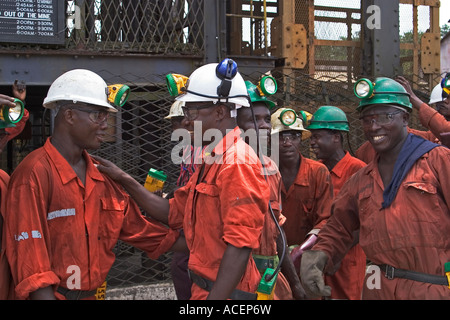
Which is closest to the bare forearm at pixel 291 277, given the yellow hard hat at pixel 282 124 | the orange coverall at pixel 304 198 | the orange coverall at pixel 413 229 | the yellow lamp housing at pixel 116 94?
the orange coverall at pixel 413 229

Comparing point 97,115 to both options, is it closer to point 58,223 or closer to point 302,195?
point 58,223

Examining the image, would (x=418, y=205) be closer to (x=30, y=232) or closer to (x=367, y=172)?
(x=367, y=172)

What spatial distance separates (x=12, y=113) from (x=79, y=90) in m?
0.40

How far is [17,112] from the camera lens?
3064mm

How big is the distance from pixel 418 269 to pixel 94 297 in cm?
194

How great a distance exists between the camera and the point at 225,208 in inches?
102

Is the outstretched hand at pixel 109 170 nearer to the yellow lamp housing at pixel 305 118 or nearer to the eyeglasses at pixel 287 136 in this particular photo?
the eyeglasses at pixel 287 136

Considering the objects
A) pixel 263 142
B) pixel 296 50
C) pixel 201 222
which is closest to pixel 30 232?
pixel 201 222

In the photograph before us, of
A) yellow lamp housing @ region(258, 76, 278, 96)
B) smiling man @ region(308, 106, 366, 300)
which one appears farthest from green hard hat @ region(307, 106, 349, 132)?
yellow lamp housing @ region(258, 76, 278, 96)

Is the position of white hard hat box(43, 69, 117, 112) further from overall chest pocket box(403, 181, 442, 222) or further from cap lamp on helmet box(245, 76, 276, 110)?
overall chest pocket box(403, 181, 442, 222)

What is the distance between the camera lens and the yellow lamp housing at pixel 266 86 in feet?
13.1

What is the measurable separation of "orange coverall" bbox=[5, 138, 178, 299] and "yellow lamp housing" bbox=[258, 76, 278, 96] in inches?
53.8

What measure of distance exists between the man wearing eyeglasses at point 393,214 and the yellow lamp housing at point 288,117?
137cm

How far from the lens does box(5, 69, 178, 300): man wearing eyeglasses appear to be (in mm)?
2764
